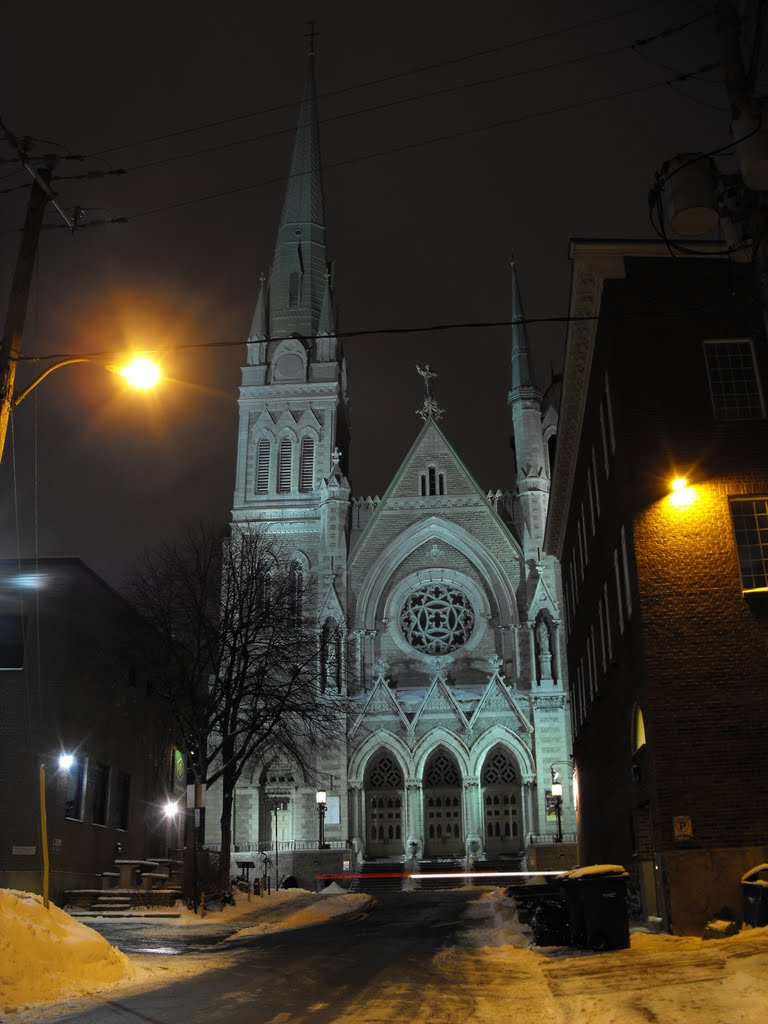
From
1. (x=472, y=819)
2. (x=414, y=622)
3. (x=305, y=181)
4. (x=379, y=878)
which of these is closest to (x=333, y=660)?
(x=414, y=622)

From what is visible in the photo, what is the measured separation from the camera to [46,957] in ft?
34.1

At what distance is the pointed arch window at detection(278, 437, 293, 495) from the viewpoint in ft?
177

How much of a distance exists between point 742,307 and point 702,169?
9.94 m

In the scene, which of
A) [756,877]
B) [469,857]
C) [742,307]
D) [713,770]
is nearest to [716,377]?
[742,307]

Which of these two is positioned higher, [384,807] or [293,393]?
[293,393]

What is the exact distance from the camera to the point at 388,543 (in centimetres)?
5112

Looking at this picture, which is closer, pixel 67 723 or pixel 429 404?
pixel 67 723

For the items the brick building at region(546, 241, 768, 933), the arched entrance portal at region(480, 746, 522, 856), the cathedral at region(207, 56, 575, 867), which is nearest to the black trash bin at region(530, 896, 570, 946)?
the brick building at region(546, 241, 768, 933)

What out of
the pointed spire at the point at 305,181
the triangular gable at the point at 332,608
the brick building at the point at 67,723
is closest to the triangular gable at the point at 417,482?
the triangular gable at the point at 332,608

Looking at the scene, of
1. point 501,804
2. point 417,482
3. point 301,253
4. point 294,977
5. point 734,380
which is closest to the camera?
point 294,977

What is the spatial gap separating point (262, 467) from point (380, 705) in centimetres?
1491

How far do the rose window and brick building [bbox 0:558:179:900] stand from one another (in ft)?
62.9

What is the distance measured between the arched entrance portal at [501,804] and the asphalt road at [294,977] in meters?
25.2

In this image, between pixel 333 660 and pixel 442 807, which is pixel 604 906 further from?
pixel 333 660
